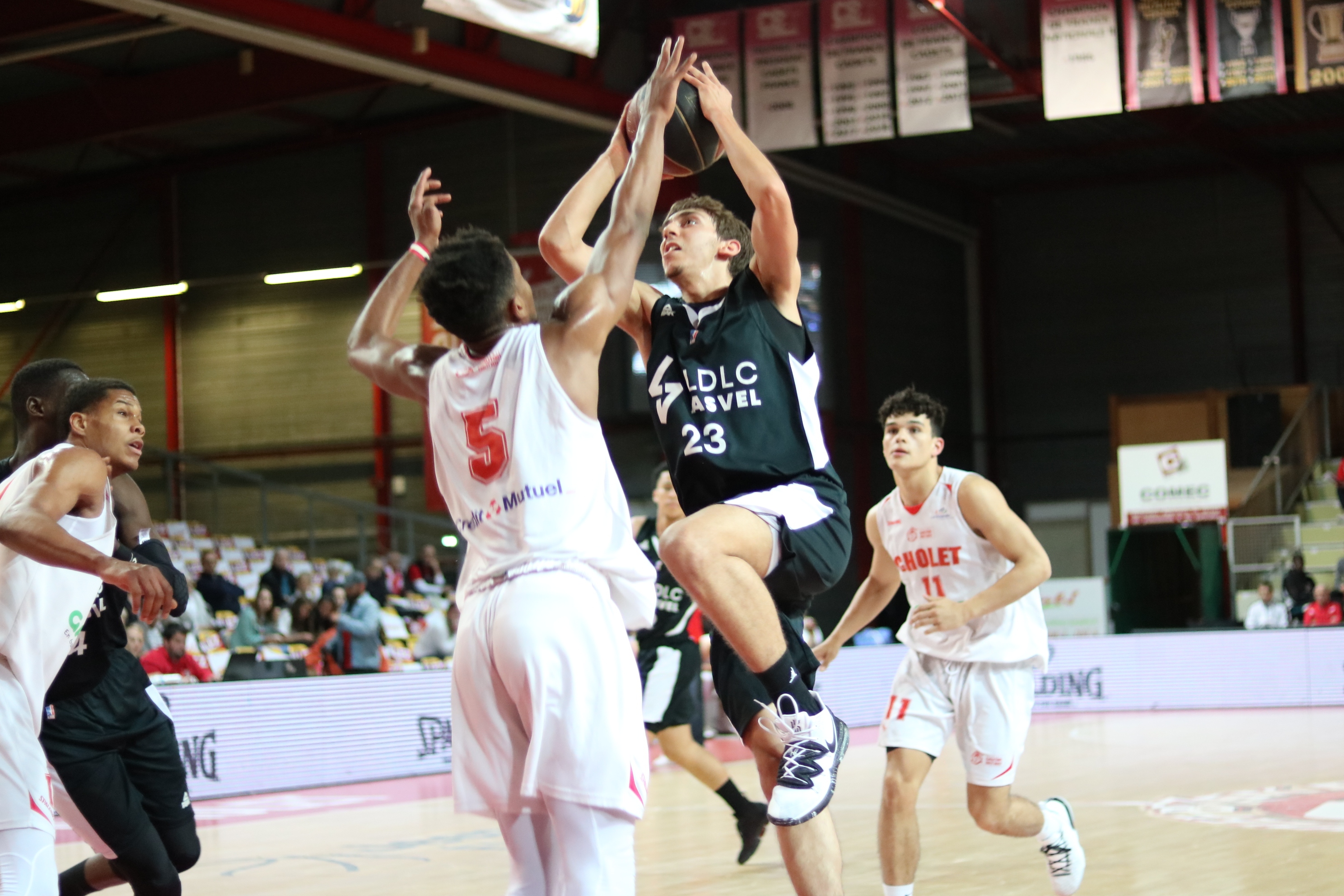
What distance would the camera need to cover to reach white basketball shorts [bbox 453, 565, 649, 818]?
3.36 meters

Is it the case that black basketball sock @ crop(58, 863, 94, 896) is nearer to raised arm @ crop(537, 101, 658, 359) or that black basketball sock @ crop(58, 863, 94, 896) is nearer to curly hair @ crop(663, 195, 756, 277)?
raised arm @ crop(537, 101, 658, 359)

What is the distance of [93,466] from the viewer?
4.16 metres

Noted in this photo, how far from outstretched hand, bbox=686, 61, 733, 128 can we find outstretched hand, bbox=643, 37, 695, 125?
0.25 m

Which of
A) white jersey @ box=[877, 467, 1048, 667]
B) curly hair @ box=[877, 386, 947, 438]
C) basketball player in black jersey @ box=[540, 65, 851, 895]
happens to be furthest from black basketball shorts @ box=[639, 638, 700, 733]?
basketball player in black jersey @ box=[540, 65, 851, 895]

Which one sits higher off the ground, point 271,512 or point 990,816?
point 271,512

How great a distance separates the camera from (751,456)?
4410mm

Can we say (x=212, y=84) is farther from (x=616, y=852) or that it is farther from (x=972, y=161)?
(x=616, y=852)

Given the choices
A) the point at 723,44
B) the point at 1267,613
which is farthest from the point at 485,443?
the point at 1267,613

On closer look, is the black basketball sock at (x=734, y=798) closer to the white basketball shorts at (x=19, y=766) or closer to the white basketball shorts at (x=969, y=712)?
the white basketball shorts at (x=969, y=712)

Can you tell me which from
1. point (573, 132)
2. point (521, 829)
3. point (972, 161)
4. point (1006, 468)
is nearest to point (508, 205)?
point (573, 132)

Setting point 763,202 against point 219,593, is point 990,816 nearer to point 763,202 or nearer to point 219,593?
point 763,202

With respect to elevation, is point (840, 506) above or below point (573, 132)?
below

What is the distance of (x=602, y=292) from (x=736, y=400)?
1.03 meters

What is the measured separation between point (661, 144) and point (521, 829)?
1.68 m
